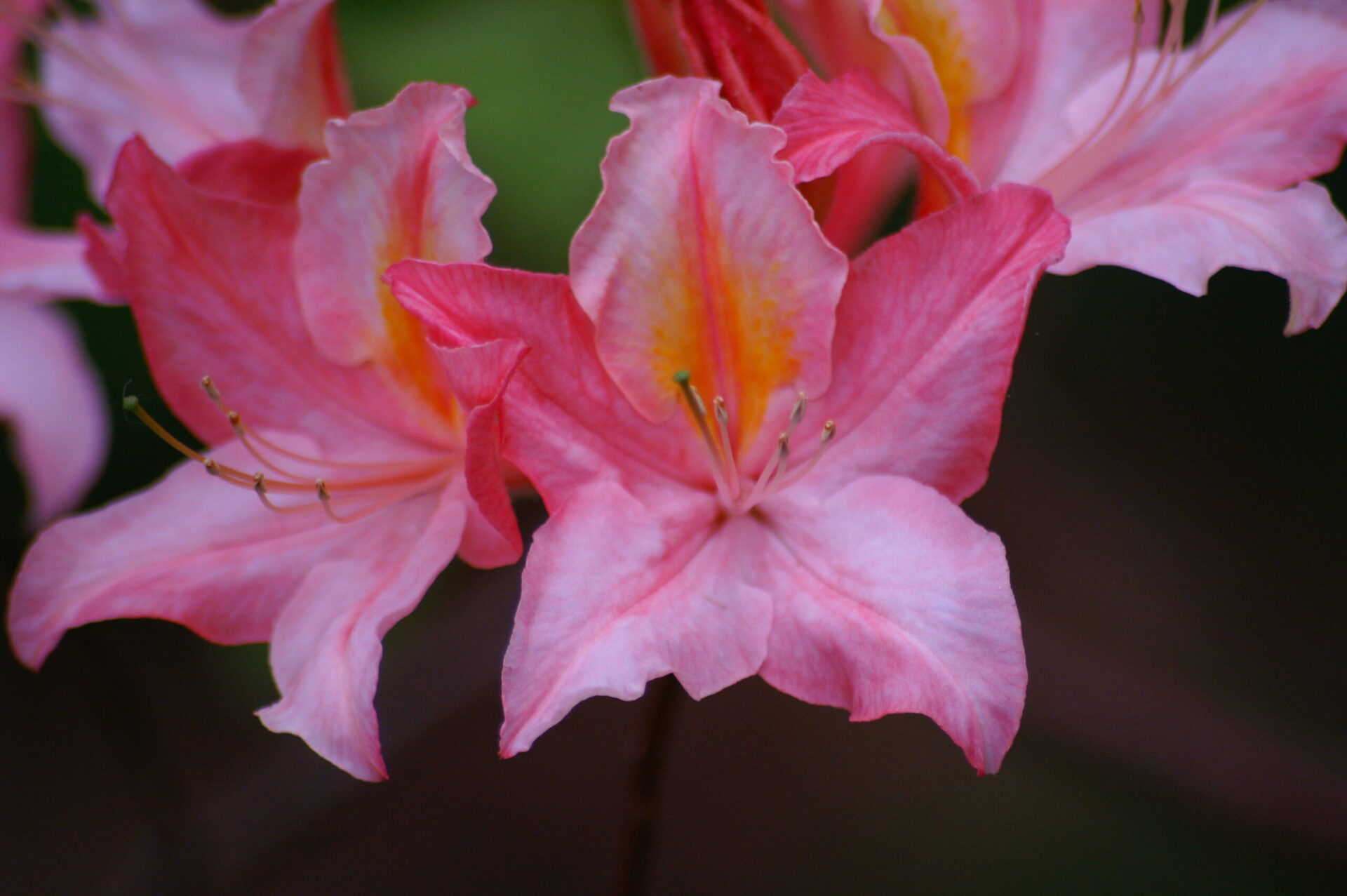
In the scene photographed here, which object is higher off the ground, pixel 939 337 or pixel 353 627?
pixel 939 337

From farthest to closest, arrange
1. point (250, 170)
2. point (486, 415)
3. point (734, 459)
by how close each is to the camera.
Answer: point (250, 170) < point (734, 459) < point (486, 415)

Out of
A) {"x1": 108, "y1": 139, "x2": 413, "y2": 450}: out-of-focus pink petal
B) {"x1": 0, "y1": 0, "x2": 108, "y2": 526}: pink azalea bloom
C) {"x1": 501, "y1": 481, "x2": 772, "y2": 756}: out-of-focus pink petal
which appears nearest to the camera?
{"x1": 501, "y1": 481, "x2": 772, "y2": 756}: out-of-focus pink petal

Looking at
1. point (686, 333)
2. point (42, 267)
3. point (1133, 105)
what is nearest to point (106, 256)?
point (42, 267)

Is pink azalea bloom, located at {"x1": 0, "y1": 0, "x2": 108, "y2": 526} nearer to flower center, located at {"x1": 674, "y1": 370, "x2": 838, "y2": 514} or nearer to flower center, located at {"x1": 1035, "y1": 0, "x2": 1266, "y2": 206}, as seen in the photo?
flower center, located at {"x1": 674, "y1": 370, "x2": 838, "y2": 514}

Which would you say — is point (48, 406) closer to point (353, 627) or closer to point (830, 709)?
point (353, 627)

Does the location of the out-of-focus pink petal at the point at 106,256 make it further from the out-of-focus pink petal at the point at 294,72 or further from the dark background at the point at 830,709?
the dark background at the point at 830,709

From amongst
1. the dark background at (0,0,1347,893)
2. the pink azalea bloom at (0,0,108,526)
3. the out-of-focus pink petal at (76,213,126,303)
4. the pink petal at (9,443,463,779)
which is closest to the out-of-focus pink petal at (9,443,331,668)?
the pink petal at (9,443,463,779)

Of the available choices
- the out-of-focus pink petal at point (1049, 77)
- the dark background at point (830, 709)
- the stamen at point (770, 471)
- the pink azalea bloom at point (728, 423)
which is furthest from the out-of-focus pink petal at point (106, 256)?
the dark background at point (830, 709)
